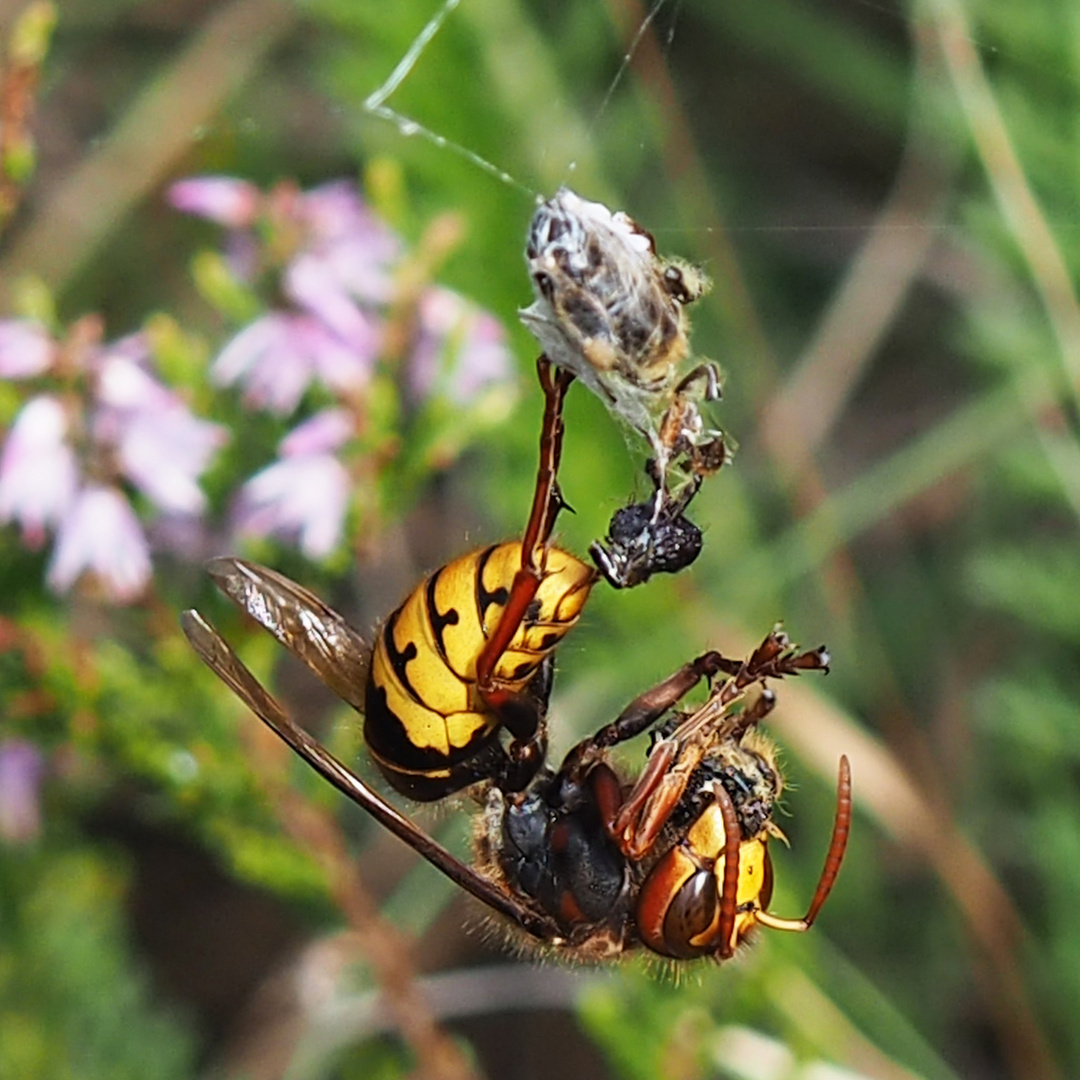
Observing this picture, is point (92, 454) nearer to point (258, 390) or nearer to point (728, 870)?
point (258, 390)

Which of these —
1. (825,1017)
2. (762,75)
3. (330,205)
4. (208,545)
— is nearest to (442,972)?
(825,1017)

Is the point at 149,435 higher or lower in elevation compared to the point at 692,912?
lower

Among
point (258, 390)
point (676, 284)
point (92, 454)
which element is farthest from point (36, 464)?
point (676, 284)

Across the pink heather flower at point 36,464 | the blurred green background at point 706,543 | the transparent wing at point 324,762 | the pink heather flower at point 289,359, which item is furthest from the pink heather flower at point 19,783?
the transparent wing at point 324,762

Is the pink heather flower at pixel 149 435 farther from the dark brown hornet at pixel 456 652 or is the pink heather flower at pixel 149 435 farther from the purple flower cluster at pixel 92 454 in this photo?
the dark brown hornet at pixel 456 652

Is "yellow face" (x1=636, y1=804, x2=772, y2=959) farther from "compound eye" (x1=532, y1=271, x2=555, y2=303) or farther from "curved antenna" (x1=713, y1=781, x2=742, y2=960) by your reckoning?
"compound eye" (x1=532, y1=271, x2=555, y2=303)

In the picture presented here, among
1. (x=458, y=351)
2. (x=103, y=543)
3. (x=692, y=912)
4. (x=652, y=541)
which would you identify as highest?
(x=652, y=541)
